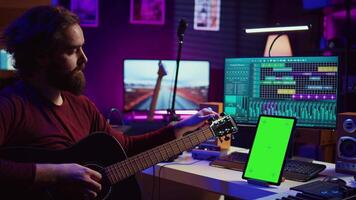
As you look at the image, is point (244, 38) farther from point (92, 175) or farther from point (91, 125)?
point (92, 175)

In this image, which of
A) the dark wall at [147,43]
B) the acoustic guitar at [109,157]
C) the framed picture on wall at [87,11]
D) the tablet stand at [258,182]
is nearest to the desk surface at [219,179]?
the tablet stand at [258,182]

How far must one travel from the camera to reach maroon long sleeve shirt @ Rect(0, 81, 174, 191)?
1.48m

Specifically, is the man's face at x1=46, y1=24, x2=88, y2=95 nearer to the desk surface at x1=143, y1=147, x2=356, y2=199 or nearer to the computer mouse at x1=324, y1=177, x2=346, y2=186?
the desk surface at x1=143, y1=147, x2=356, y2=199

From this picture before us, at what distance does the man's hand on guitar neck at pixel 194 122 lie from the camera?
6.40 feet

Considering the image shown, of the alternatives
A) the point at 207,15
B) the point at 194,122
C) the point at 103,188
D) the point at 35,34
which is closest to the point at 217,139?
the point at 194,122

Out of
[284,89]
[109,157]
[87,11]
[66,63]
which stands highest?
[87,11]

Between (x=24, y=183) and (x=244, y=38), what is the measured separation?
3035mm

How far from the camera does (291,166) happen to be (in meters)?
1.85

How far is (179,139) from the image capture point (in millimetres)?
1853

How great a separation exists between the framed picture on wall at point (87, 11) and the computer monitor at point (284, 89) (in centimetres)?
166

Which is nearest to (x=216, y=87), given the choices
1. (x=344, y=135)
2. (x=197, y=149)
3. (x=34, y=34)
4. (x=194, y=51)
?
(x=194, y=51)

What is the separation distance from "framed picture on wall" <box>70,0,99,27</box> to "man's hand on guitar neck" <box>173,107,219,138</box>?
1.91 m

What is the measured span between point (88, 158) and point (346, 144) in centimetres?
105

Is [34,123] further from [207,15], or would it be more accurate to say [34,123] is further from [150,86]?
[207,15]
